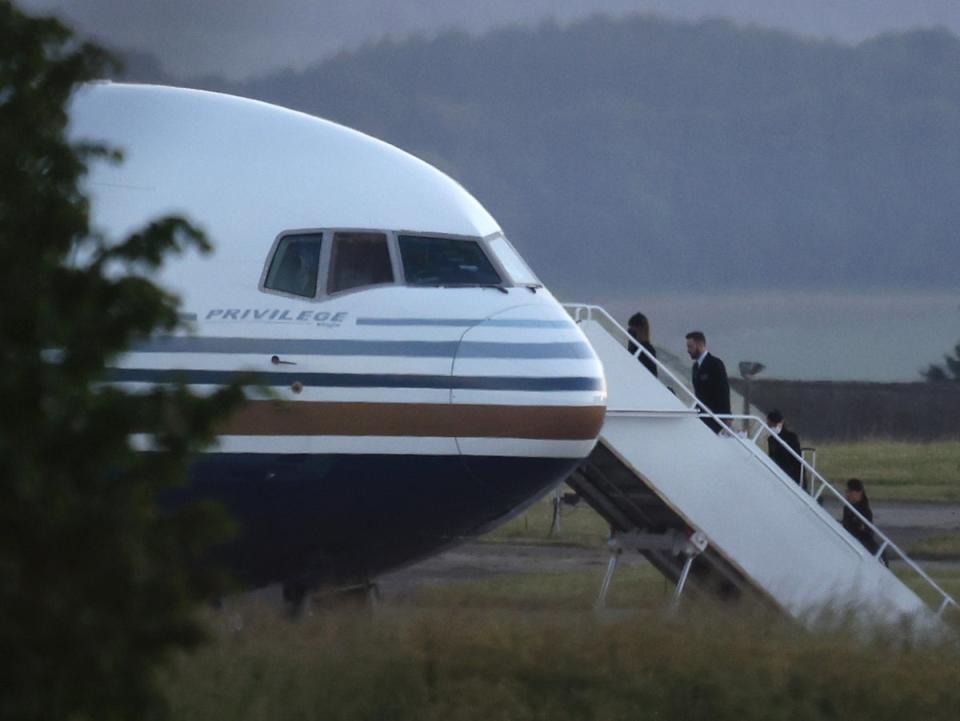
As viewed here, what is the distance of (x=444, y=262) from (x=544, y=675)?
367 cm

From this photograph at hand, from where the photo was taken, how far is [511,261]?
12742 mm

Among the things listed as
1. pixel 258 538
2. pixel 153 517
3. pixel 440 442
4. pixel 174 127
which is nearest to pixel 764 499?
pixel 440 442

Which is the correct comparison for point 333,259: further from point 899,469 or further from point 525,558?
point 899,469

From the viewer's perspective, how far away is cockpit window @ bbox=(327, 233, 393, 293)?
12008 millimetres

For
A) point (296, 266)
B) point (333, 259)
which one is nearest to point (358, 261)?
point (333, 259)

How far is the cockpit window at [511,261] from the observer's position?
12.6 meters

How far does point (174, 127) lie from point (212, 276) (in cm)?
137

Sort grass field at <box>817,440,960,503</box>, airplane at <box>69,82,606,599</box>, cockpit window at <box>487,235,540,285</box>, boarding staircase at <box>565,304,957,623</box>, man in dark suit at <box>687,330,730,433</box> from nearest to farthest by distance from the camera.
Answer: airplane at <box>69,82,606,599</box>, cockpit window at <box>487,235,540,285</box>, boarding staircase at <box>565,304,957,623</box>, man in dark suit at <box>687,330,730,433</box>, grass field at <box>817,440,960,503</box>

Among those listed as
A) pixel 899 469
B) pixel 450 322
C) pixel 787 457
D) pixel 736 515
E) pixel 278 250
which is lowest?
pixel 899 469

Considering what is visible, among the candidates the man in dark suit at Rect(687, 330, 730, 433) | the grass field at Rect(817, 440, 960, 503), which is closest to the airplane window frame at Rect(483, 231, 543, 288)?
the man in dark suit at Rect(687, 330, 730, 433)

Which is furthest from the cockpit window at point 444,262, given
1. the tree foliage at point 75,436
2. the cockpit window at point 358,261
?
the tree foliage at point 75,436

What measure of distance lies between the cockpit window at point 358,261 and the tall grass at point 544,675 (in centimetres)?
276

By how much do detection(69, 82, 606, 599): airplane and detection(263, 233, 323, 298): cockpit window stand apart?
0.01 meters

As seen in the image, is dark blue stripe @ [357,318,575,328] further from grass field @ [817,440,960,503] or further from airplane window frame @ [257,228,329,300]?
grass field @ [817,440,960,503]
